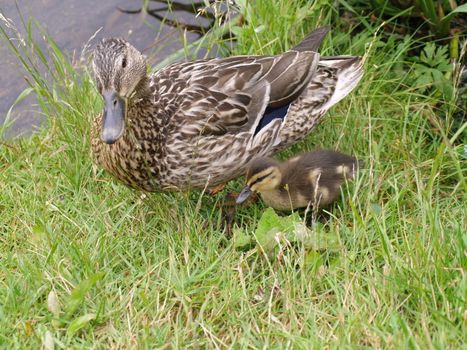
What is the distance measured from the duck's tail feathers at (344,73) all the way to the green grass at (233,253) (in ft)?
0.35

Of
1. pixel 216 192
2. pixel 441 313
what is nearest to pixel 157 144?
pixel 216 192

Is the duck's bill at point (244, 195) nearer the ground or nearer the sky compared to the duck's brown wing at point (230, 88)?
nearer the ground

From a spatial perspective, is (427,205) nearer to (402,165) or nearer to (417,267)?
(417,267)

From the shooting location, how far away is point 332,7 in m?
4.41

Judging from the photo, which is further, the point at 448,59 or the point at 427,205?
the point at 448,59

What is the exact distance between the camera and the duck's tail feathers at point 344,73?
152 inches

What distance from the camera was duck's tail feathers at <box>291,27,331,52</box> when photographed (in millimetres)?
3891

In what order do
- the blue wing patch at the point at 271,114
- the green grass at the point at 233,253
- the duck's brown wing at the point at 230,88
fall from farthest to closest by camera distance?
the blue wing patch at the point at 271,114 → the duck's brown wing at the point at 230,88 → the green grass at the point at 233,253

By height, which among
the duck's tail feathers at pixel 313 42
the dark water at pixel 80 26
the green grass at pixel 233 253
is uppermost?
the dark water at pixel 80 26

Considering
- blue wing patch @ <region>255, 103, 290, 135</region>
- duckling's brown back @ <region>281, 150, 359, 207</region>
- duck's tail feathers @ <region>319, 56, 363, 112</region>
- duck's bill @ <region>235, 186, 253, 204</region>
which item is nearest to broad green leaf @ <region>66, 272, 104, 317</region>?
duck's bill @ <region>235, 186, 253, 204</region>

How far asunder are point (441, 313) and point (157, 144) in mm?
1442

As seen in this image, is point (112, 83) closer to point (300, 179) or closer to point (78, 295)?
point (78, 295)

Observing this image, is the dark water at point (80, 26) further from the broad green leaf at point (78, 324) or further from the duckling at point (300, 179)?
the broad green leaf at point (78, 324)

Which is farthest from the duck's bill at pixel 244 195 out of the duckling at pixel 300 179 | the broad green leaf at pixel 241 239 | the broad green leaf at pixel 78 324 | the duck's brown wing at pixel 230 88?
the broad green leaf at pixel 78 324
